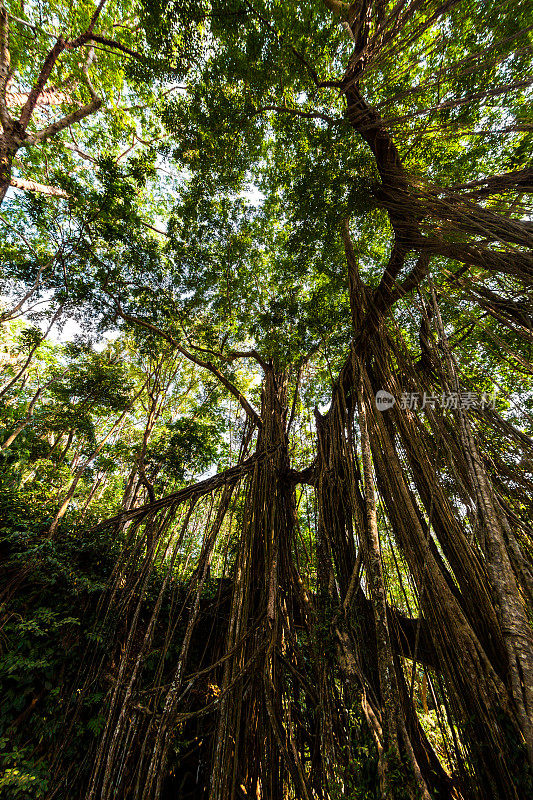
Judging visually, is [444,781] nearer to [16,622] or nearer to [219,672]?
[219,672]

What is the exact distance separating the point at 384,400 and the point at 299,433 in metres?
1.88

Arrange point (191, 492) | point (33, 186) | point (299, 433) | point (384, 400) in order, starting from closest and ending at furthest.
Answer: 1. point (384, 400)
2. point (191, 492)
3. point (299, 433)
4. point (33, 186)

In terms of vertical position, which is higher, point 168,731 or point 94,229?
point 94,229

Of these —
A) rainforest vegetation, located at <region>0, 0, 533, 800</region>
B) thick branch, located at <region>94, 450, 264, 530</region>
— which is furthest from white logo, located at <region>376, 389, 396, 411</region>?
thick branch, located at <region>94, 450, 264, 530</region>

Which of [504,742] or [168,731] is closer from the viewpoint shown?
[504,742]

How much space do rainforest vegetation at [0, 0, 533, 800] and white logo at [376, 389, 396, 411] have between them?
0.04 feet

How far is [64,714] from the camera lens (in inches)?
81.1

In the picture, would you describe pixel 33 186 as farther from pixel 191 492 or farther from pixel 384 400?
pixel 384 400

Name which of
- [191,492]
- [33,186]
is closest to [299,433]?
[191,492]

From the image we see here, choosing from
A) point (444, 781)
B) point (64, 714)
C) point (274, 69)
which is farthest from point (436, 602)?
point (274, 69)

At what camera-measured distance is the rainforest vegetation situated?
1332 mm

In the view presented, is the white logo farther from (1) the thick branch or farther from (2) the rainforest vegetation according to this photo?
(1) the thick branch

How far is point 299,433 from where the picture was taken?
12.5 ft

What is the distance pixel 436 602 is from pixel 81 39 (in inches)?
278
